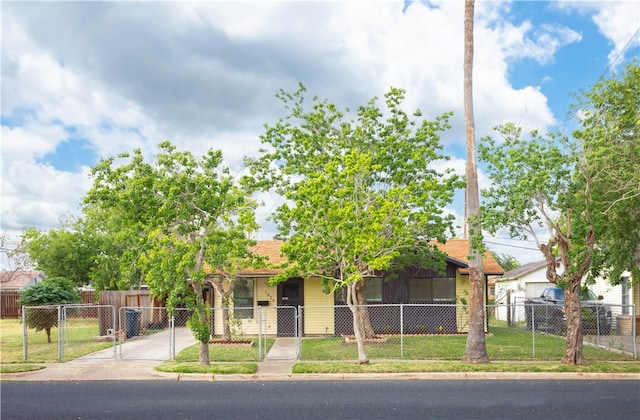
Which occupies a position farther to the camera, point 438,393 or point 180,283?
point 180,283

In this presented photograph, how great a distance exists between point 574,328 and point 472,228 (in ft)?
11.7

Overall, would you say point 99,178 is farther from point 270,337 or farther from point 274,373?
point 270,337

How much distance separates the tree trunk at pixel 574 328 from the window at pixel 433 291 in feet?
30.7

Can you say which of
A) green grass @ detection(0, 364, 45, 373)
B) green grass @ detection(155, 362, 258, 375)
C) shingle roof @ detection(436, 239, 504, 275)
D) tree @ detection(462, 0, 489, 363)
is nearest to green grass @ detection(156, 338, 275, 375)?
green grass @ detection(155, 362, 258, 375)

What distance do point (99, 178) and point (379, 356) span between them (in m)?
9.04

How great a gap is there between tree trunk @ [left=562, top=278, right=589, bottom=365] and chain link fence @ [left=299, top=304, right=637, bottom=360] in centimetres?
206

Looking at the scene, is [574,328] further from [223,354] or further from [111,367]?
[111,367]

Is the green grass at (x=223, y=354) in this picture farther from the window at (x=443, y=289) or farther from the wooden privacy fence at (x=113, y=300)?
the window at (x=443, y=289)

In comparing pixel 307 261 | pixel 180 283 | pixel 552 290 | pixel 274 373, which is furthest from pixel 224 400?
pixel 552 290

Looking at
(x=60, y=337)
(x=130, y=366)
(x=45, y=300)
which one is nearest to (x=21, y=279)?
(x=45, y=300)

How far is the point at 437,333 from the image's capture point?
25.6m

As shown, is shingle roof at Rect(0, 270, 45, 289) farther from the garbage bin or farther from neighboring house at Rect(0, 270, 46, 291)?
the garbage bin

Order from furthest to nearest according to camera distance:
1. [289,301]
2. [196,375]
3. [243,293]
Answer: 1. [243,293]
2. [289,301]
3. [196,375]

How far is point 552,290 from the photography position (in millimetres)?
29469
